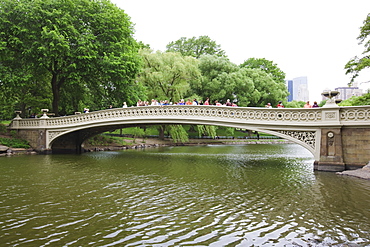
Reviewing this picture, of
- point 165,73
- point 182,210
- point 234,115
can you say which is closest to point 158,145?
point 165,73

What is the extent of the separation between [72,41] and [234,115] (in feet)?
38.8

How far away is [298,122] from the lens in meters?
12.3

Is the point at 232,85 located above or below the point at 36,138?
above

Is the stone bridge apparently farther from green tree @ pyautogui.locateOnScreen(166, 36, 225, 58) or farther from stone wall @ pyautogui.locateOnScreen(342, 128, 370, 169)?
green tree @ pyautogui.locateOnScreen(166, 36, 225, 58)

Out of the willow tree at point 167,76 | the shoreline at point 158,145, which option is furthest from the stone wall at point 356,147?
the willow tree at point 167,76

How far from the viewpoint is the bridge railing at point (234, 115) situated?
11492mm

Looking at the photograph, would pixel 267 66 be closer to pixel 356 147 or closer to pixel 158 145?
pixel 158 145

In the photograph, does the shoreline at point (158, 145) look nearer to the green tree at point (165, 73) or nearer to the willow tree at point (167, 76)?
the willow tree at point (167, 76)

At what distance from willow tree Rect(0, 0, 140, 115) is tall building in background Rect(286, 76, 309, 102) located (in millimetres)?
86484

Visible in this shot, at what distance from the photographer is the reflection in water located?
478 cm

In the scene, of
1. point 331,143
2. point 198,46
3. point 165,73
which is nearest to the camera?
point 331,143

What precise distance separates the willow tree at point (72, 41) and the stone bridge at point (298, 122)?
151 inches

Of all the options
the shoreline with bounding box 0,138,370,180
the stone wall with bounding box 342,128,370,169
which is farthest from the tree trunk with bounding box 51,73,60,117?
the stone wall with bounding box 342,128,370,169

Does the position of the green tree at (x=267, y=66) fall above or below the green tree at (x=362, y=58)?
above
